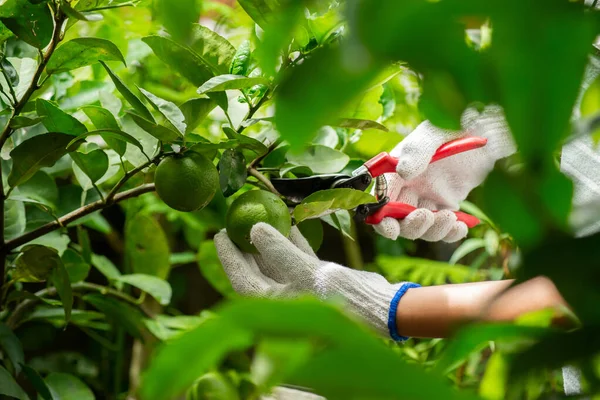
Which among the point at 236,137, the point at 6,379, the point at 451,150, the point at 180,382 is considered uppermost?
the point at 180,382

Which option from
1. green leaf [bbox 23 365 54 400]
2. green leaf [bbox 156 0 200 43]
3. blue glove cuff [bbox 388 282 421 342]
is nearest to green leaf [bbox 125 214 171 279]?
green leaf [bbox 23 365 54 400]

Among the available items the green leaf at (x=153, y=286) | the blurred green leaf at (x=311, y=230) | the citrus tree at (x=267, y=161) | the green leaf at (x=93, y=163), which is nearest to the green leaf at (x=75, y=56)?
the citrus tree at (x=267, y=161)

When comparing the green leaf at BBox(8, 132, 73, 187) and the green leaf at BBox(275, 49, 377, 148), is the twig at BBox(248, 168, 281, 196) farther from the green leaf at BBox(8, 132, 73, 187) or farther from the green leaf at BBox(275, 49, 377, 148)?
the green leaf at BBox(275, 49, 377, 148)

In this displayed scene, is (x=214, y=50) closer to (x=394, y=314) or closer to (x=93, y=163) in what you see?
(x=93, y=163)

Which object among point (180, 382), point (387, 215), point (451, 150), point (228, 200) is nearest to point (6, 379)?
point (228, 200)

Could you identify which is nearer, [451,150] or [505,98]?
[505,98]

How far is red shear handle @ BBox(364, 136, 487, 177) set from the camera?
3.09 ft

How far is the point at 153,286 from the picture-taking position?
1170 millimetres

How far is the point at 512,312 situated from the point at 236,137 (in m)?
0.34

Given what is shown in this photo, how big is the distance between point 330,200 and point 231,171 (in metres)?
0.11

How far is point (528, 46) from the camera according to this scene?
0.69ft

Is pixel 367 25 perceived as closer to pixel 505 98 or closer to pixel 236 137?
pixel 505 98

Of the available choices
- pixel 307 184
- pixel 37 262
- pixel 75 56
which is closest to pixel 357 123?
pixel 307 184

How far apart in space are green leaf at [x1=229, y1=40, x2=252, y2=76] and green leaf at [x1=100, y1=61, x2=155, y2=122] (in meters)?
0.11
